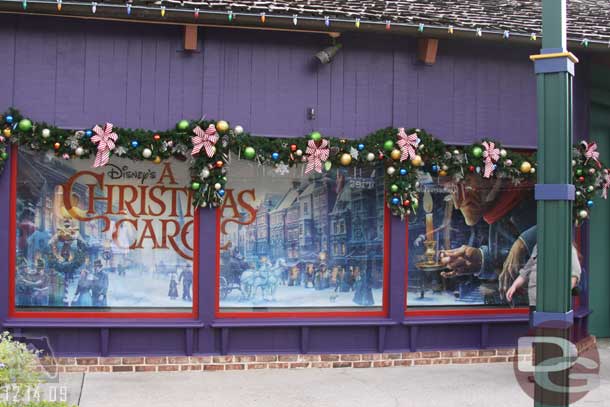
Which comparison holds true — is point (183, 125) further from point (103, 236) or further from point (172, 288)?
point (172, 288)

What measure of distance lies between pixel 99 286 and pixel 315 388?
109 inches

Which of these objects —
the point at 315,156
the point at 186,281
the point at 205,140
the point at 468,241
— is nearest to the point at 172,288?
the point at 186,281

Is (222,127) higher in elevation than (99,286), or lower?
higher

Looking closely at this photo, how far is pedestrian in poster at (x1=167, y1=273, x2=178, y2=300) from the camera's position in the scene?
27.1 feet

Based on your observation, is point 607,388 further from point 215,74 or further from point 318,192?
point 215,74

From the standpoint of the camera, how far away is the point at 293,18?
7641 mm

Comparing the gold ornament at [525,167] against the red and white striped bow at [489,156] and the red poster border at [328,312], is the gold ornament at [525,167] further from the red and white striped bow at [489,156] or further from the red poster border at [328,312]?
the red poster border at [328,312]

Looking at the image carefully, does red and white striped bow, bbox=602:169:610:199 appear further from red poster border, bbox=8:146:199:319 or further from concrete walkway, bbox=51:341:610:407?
red poster border, bbox=8:146:199:319

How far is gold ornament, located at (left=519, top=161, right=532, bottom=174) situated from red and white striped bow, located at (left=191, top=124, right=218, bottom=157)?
3659mm

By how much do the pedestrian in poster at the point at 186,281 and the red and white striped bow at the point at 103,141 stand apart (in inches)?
61.3

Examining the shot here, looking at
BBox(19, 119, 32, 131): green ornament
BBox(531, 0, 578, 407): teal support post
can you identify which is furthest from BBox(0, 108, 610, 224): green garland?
BBox(531, 0, 578, 407): teal support post

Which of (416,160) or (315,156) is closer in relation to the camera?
(315,156)

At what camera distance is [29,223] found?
805 cm

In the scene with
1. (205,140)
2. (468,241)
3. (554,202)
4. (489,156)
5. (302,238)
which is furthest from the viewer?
(468,241)
